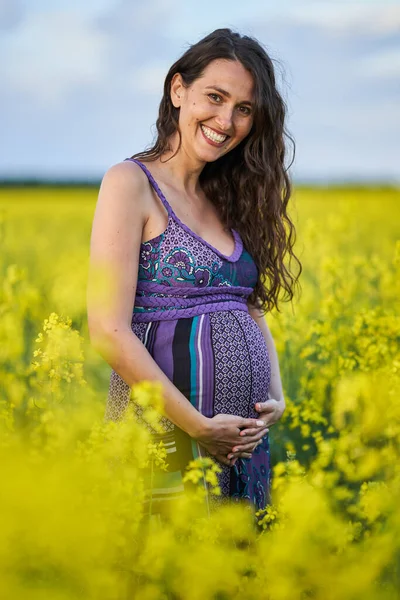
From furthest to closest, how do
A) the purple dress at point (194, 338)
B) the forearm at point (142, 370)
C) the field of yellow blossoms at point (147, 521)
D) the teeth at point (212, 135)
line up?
the teeth at point (212, 135) < the purple dress at point (194, 338) < the forearm at point (142, 370) < the field of yellow blossoms at point (147, 521)

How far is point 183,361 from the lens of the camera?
242 centimetres

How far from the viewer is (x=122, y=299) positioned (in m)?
2.31

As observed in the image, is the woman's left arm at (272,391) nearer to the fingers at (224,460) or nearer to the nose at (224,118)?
the fingers at (224,460)

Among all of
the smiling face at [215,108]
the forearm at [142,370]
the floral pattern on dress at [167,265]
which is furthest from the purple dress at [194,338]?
the smiling face at [215,108]

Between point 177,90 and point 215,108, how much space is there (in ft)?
0.69

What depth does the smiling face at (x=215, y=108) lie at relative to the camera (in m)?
2.51

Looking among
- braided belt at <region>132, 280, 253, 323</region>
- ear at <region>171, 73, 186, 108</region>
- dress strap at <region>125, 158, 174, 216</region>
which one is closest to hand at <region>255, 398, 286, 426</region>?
braided belt at <region>132, 280, 253, 323</region>

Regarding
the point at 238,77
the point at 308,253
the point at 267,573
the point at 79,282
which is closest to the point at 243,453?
the point at 267,573

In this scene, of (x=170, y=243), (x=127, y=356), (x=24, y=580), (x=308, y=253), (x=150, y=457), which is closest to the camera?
(x=24, y=580)

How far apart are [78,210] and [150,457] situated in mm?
20704

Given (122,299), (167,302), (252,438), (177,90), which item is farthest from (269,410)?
(177,90)

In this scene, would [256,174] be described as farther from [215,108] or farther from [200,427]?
[200,427]

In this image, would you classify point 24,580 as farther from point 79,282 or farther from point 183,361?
point 79,282

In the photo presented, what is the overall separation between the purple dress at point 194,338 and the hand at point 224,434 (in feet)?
0.16
